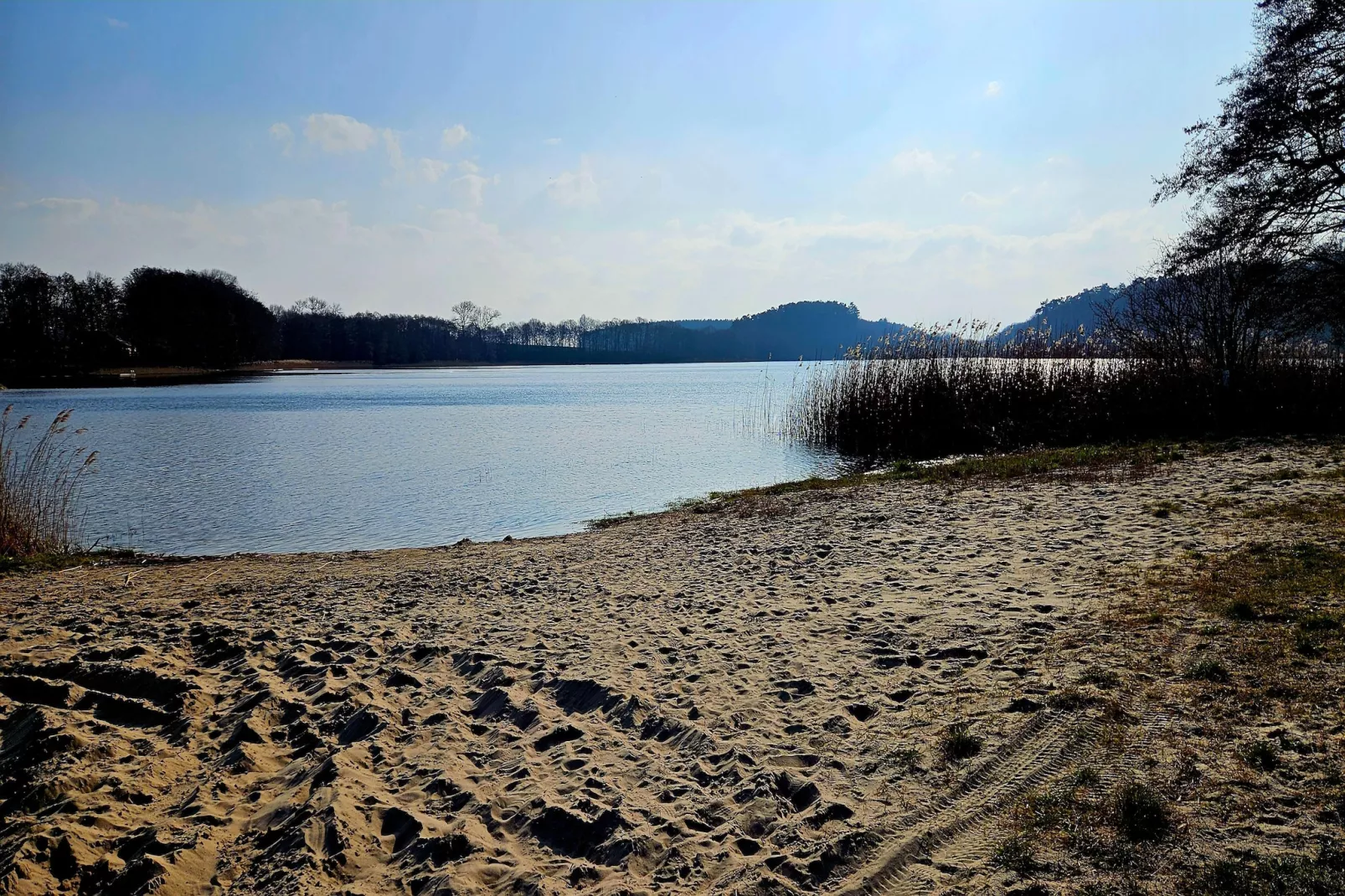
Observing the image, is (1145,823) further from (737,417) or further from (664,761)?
(737,417)

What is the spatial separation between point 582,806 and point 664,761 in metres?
0.55

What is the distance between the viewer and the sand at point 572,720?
10.2 feet

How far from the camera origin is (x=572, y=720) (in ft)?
14.5

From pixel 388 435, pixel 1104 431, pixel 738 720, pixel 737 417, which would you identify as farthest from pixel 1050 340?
pixel 388 435

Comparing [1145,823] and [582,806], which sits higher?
[1145,823]

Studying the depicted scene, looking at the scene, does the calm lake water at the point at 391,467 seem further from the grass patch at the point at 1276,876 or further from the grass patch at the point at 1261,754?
the grass patch at the point at 1276,876

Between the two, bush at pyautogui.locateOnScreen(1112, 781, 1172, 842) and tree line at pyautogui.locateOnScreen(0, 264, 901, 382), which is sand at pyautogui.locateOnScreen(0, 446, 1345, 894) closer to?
bush at pyautogui.locateOnScreen(1112, 781, 1172, 842)

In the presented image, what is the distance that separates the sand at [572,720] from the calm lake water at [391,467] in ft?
14.9

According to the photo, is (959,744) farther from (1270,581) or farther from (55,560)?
(55,560)

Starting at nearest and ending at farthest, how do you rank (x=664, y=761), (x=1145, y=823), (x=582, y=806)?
(x=1145, y=823) → (x=582, y=806) → (x=664, y=761)

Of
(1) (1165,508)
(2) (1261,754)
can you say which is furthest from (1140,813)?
(1) (1165,508)

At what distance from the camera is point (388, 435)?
25031 millimetres

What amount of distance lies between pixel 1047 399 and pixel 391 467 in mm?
16388

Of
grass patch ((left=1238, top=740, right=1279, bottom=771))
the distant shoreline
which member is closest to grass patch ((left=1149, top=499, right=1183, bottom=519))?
grass patch ((left=1238, top=740, right=1279, bottom=771))
